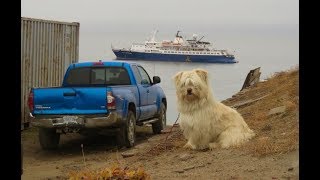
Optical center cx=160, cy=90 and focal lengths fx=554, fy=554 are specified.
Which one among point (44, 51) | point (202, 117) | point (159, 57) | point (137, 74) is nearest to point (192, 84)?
point (202, 117)

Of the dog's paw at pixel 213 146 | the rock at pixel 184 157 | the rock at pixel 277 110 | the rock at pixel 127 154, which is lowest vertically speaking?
the rock at pixel 127 154

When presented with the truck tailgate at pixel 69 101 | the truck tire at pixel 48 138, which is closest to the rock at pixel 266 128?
the truck tailgate at pixel 69 101

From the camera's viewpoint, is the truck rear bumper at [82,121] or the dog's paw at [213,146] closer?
the dog's paw at [213,146]

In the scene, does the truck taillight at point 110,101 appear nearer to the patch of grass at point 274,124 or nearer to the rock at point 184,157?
the rock at point 184,157

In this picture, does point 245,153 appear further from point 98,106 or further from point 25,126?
point 25,126

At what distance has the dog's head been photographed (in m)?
10.5

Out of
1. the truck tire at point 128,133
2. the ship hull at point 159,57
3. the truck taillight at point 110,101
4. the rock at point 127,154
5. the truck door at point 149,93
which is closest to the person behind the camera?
the rock at point 127,154

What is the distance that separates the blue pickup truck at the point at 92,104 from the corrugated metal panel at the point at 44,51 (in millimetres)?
2760

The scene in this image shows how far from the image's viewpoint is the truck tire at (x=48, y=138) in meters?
12.6

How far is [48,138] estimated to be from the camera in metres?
12.7

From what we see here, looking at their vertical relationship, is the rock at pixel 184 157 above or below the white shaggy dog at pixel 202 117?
below

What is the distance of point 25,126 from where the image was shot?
16.0m

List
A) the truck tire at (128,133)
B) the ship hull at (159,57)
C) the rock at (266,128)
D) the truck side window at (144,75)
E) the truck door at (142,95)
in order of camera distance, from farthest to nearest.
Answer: the ship hull at (159,57)
the truck side window at (144,75)
the truck door at (142,95)
the truck tire at (128,133)
the rock at (266,128)
